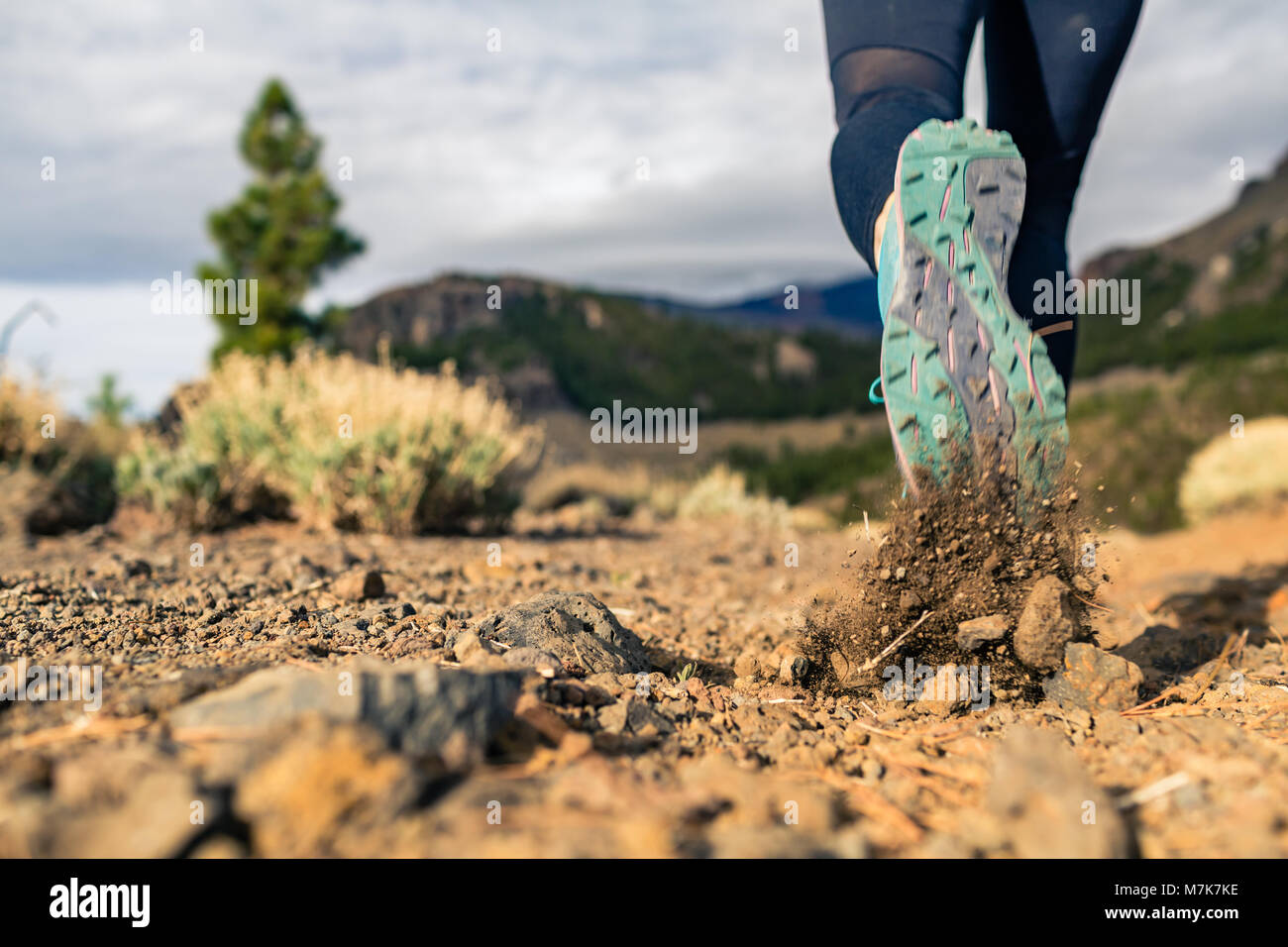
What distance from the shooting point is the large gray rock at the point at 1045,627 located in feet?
7.09

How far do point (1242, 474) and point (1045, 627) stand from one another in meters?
9.02

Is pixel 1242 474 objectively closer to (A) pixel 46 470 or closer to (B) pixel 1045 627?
(B) pixel 1045 627

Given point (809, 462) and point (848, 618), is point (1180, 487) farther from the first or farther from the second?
point (848, 618)

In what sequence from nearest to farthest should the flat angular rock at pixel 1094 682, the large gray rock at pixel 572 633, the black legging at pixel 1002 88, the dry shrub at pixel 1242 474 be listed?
the flat angular rock at pixel 1094 682 < the large gray rock at pixel 572 633 < the black legging at pixel 1002 88 < the dry shrub at pixel 1242 474

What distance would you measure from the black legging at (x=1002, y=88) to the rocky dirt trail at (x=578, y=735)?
0.91 meters

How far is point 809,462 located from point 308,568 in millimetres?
13382

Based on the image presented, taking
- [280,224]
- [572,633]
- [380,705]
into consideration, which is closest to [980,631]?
[572,633]

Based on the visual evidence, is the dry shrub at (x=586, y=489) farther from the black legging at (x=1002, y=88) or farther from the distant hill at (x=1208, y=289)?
the distant hill at (x=1208, y=289)

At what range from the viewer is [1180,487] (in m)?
10.9

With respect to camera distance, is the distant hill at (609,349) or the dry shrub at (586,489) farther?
the distant hill at (609,349)

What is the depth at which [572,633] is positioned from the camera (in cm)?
232

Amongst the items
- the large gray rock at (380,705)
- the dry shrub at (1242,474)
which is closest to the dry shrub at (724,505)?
the dry shrub at (1242,474)

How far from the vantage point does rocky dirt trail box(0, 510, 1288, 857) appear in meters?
1.20
